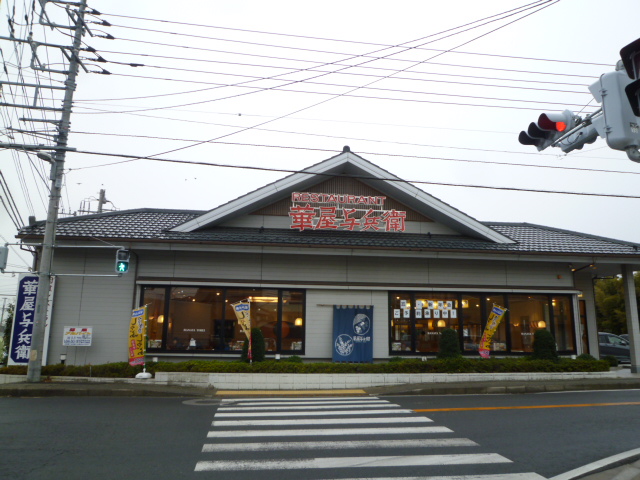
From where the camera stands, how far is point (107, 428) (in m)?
8.88

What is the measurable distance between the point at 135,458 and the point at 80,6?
1410 centimetres

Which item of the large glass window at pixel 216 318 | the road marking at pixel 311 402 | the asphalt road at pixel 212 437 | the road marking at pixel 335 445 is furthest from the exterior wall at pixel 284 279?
the road marking at pixel 335 445

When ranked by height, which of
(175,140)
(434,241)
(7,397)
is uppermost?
(175,140)

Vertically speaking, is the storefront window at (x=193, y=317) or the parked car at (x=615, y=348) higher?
the storefront window at (x=193, y=317)

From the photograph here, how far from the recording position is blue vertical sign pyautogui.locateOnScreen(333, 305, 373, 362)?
17203 millimetres

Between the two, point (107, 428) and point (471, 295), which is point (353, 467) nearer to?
point (107, 428)

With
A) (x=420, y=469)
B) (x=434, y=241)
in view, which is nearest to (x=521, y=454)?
(x=420, y=469)

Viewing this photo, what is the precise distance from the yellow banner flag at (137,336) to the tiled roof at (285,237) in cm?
265

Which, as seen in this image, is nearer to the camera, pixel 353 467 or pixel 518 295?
pixel 353 467

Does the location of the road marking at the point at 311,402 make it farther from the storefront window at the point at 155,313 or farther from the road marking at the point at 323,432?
the storefront window at the point at 155,313

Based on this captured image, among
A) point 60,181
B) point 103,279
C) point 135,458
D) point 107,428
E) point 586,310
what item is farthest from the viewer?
point 586,310

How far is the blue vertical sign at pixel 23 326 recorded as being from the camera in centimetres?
1555

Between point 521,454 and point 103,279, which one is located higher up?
point 103,279

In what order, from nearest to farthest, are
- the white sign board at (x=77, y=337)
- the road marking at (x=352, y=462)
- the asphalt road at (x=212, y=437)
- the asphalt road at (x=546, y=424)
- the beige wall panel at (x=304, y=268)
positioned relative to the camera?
the asphalt road at (x=212, y=437) → the road marking at (x=352, y=462) → the asphalt road at (x=546, y=424) → the white sign board at (x=77, y=337) → the beige wall panel at (x=304, y=268)
